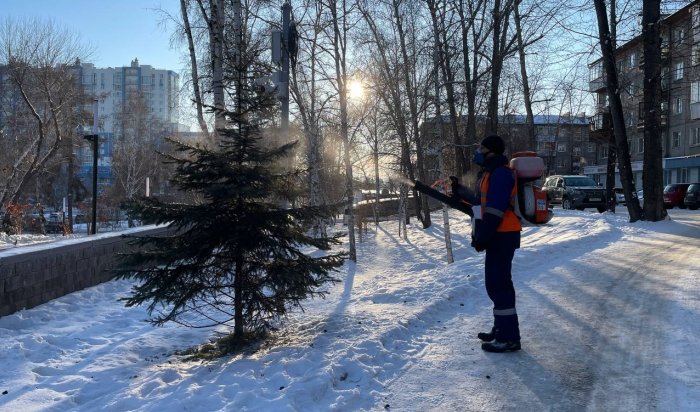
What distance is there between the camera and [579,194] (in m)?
26.2

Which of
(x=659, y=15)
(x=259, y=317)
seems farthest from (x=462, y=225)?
(x=259, y=317)

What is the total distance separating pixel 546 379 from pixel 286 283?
2467 mm

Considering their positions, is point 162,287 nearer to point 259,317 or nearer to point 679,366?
point 259,317

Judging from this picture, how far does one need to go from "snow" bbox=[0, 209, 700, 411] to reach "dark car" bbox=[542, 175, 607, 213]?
18.3m

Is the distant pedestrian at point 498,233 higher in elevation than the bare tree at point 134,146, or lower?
lower

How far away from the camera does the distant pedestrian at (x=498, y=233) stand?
189 inches

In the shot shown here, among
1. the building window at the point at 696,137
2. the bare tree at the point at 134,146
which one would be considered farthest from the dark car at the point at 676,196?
the bare tree at the point at 134,146

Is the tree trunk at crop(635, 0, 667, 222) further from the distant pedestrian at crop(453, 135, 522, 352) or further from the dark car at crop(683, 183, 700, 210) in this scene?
the dark car at crop(683, 183, 700, 210)

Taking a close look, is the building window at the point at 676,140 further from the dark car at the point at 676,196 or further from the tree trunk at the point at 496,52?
the tree trunk at the point at 496,52

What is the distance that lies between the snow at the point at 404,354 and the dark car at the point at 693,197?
25874 mm

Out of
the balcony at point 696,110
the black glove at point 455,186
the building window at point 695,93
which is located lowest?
the black glove at point 455,186

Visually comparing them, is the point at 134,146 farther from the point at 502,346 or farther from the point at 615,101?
the point at 502,346

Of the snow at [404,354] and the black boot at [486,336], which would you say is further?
the black boot at [486,336]

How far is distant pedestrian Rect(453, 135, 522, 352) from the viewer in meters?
4.79
